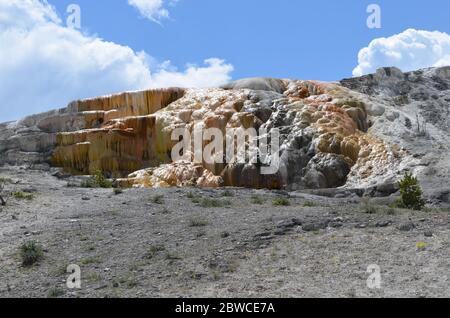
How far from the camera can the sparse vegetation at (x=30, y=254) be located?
13352mm

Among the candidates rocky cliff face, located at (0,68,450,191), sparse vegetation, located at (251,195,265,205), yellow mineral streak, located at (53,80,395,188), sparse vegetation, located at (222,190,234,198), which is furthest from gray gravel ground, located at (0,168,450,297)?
yellow mineral streak, located at (53,80,395,188)

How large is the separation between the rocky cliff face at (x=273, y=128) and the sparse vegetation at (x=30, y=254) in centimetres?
1799

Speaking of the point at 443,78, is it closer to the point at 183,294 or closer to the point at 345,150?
the point at 345,150

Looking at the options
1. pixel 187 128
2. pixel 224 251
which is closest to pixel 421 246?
pixel 224 251

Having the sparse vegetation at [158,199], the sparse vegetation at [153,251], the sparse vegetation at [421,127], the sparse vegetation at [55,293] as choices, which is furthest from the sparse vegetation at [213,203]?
the sparse vegetation at [421,127]

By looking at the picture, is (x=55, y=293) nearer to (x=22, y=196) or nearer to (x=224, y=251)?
(x=224, y=251)

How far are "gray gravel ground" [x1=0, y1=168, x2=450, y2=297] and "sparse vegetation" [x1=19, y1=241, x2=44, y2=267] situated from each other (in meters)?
0.18

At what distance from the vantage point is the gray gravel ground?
35.5 ft

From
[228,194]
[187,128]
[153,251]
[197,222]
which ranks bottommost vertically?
[153,251]

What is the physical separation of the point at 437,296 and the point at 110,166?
2907cm

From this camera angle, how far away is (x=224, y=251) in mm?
13148

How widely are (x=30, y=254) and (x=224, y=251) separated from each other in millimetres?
4321

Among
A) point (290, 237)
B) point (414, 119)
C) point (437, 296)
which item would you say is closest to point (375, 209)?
point (290, 237)

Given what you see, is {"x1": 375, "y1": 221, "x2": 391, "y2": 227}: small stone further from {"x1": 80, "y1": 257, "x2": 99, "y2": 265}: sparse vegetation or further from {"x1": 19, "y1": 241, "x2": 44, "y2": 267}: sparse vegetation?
{"x1": 19, "y1": 241, "x2": 44, "y2": 267}: sparse vegetation
